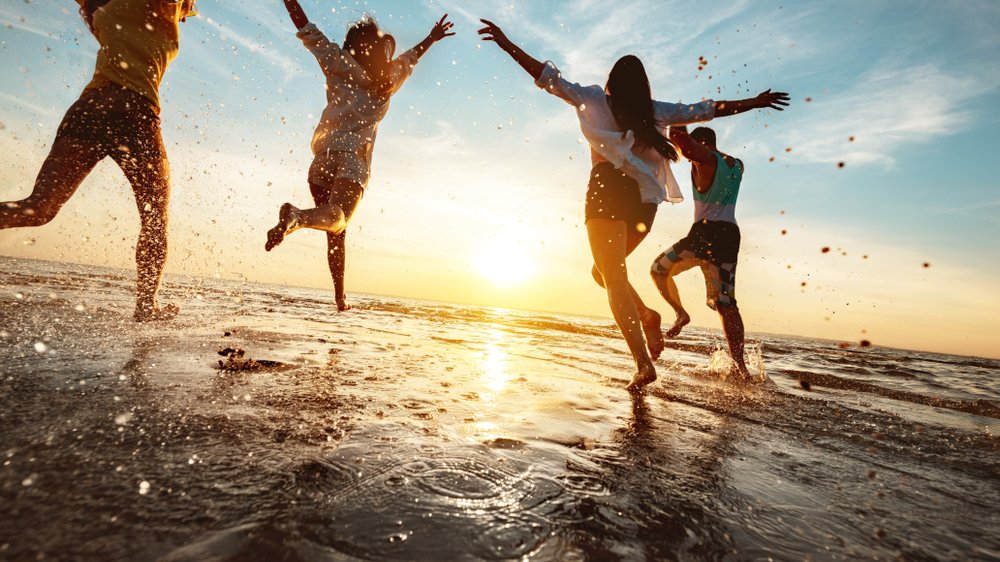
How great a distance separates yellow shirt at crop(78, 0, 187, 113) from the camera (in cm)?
297

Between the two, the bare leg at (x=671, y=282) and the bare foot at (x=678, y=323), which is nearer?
the bare leg at (x=671, y=282)

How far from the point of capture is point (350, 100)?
3771 mm

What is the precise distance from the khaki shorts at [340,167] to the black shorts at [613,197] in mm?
1924

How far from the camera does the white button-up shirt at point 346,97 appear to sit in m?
3.56

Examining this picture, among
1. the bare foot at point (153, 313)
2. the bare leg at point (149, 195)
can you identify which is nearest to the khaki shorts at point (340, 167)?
the bare leg at point (149, 195)

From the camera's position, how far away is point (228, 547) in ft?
2.64

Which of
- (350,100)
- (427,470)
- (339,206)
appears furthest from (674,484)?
(350,100)

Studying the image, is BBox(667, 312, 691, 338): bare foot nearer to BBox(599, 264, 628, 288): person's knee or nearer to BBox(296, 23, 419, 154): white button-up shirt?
BBox(599, 264, 628, 288): person's knee

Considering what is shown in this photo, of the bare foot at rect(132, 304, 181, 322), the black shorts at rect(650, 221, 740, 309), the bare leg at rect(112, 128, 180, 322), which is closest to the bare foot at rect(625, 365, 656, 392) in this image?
the black shorts at rect(650, 221, 740, 309)

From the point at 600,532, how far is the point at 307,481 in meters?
0.70

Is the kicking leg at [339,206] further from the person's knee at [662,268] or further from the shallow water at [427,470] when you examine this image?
the person's knee at [662,268]

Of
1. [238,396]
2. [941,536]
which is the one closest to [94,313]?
[238,396]

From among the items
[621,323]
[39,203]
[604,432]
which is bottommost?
[604,432]

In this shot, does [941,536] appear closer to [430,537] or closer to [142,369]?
[430,537]
